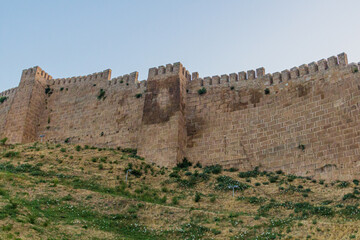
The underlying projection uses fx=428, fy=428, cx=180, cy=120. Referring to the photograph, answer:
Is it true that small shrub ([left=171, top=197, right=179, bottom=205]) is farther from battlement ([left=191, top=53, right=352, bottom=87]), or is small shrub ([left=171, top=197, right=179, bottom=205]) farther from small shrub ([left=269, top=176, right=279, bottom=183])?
battlement ([left=191, top=53, right=352, bottom=87])

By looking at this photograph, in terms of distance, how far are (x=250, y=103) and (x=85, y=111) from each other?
1141cm

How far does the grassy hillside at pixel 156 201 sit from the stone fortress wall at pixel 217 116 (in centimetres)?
106

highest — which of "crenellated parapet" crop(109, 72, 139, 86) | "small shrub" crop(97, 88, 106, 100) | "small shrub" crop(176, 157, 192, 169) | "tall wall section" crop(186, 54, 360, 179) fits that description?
"crenellated parapet" crop(109, 72, 139, 86)

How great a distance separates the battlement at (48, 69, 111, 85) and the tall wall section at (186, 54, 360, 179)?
6861mm

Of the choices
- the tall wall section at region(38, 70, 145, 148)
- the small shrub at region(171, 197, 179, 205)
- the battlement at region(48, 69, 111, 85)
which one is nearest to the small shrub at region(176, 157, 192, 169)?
the tall wall section at region(38, 70, 145, 148)

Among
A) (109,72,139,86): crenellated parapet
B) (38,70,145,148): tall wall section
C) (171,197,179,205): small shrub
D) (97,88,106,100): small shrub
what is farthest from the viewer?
(97,88,106,100): small shrub

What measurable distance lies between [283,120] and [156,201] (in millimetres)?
8037

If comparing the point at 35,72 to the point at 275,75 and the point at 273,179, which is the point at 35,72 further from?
the point at 273,179

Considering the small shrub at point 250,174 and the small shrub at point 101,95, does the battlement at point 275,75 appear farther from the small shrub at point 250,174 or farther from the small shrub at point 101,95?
the small shrub at point 101,95

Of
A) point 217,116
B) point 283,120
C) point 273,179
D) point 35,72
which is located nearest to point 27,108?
point 35,72

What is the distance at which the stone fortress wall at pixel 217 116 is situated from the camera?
19.0m

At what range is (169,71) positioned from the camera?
24922mm

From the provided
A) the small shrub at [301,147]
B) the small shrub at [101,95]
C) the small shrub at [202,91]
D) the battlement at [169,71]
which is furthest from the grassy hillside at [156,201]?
the small shrub at [101,95]

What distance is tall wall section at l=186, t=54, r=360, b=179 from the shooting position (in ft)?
60.8
